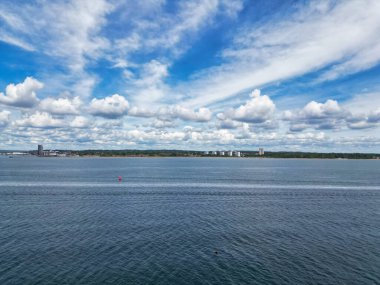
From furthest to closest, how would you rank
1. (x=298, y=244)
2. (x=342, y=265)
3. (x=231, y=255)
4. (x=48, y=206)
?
(x=48, y=206)
(x=298, y=244)
(x=231, y=255)
(x=342, y=265)

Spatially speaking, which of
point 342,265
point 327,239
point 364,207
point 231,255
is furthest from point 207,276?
point 364,207

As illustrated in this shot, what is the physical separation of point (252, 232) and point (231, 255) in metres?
11.2

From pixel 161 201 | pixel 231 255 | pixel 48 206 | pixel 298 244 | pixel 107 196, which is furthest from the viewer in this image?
pixel 107 196

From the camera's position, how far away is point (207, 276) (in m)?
32.4

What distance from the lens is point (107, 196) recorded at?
84.0m

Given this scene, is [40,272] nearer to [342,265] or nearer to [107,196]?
[342,265]

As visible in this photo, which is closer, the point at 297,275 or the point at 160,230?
the point at 297,275

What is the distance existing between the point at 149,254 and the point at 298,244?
20589mm

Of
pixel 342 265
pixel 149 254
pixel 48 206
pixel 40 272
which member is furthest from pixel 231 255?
pixel 48 206

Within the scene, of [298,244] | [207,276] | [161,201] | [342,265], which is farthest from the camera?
[161,201]

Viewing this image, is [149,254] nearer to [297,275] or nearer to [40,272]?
[40,272]

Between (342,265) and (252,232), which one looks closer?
(342,265)

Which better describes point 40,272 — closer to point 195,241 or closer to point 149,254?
point 149,254

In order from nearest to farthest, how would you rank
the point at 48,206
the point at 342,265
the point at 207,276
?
the point at 207,276, the point at 342,265, the point at 48,206
